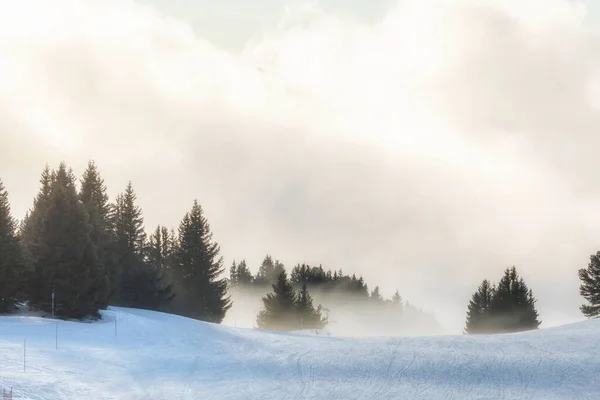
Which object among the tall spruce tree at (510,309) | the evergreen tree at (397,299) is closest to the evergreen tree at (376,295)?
the evergreen tree at (397,299)

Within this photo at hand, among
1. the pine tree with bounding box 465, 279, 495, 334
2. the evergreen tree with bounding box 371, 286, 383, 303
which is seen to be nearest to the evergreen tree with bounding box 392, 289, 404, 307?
the evergreen tree with bounding box 371, 286, 383, 303

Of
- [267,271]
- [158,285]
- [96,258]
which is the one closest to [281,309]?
[158,285]

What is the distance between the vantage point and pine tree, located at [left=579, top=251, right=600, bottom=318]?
268 feet

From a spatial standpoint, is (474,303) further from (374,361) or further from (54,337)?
(54,337)

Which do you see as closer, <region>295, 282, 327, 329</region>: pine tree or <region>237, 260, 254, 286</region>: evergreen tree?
<region>295, 282, 327, 329</region>: pine tree

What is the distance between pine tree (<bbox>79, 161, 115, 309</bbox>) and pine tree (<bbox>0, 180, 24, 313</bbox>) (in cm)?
449

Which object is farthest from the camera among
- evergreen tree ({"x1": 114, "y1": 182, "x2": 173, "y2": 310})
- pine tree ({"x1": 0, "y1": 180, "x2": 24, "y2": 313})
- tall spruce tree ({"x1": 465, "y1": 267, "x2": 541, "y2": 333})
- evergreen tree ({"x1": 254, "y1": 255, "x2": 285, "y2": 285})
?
evergreen tree ({"x1": 254, "y1": 255, "x2": 285, "y2": 285})

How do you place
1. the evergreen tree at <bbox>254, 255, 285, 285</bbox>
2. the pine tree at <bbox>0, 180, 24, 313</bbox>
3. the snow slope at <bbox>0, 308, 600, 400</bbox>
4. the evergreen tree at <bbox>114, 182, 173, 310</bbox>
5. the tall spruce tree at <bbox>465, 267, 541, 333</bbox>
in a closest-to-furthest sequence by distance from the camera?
1. the snow slope at <bbox>0, 308, 600, 400</bbox>
2. the pine tree at <bbox>0, 180, 24, 313</bbox>
3. the evergreen tree at <bbox>114, 182, 173, 310</bbox>
4. the tall spruce tree at <bbox>465, 267, 541, 333</bbox>
5. the evergreen tree at <bbox>254, 255, 285, 285</bbox>

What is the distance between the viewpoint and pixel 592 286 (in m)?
82.4

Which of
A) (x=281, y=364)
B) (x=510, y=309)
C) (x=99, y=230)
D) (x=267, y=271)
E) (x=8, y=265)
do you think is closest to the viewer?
(x=281, y=364)

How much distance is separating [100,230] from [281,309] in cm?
2454

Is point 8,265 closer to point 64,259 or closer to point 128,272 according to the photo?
point 64,259

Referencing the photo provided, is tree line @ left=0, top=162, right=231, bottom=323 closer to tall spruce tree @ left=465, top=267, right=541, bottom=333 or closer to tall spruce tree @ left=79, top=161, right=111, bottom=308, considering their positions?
tall spruce tree @ left=79, top=161, right=111, bottom=308

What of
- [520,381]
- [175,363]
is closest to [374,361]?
[520,381]
